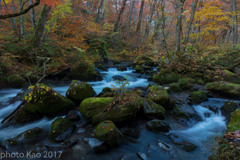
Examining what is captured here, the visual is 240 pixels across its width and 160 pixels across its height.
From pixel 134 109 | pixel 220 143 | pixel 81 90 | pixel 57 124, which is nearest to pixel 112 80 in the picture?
pixel 81 90

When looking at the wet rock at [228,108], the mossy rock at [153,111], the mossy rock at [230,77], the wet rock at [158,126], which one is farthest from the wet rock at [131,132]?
the mossy rock at [230,77]

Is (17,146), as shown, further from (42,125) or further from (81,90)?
(81,90)

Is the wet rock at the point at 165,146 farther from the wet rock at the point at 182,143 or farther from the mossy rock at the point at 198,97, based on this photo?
the mossy rock at the point at 198,97

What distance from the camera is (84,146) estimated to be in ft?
13.0

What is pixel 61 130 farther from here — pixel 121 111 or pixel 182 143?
pixel 182 143

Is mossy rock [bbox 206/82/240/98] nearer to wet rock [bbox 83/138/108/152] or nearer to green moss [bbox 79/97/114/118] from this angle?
green moss [bbox 79/97/114/118]

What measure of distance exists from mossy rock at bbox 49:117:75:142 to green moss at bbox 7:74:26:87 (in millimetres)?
5346

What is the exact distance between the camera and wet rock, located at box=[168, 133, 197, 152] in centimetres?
425

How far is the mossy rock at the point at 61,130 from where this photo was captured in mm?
4234

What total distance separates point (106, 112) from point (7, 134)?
10.9ft

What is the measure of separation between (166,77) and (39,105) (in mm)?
7912

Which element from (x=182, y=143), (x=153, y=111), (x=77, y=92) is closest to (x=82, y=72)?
(x=77, y=92)

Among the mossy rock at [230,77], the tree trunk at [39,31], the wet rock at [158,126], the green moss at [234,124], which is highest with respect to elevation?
the tree trunk at [39,31]

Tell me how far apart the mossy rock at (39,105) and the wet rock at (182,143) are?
14.7ft
